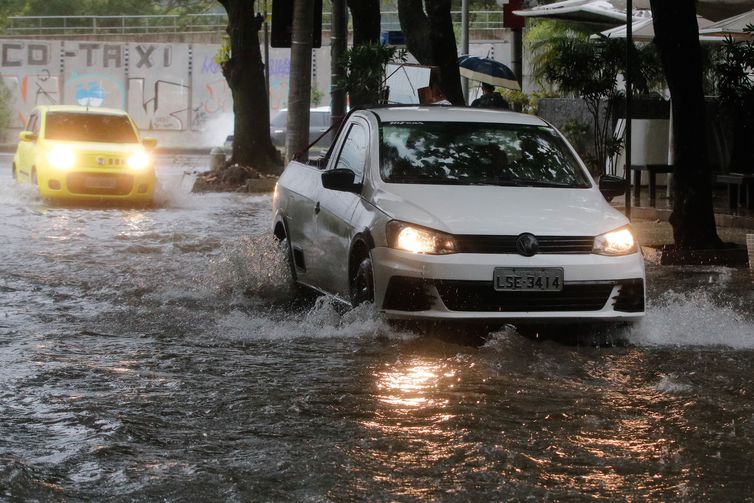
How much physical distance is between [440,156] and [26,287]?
3.99m

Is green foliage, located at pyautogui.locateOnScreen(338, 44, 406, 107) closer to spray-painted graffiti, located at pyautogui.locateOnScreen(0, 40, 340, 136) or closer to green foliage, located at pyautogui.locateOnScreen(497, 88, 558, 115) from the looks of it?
green foliage, located at pyautogui.locateOnScreen(497, 88, 558, 115)

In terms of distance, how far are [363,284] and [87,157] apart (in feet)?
42.8

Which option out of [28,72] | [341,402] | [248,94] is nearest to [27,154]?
[248,94]

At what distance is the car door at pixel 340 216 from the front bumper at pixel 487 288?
739 mm

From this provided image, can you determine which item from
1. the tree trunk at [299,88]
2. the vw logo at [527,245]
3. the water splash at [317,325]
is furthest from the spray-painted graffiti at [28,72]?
the vw logo at [527,245]

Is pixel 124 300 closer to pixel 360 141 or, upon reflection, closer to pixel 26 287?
pixel 26 287

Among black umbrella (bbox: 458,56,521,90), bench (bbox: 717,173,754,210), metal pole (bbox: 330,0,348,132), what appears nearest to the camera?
bench (bbox: 717,173,754,210)

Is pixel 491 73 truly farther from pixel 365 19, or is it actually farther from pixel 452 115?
pixel 452 115

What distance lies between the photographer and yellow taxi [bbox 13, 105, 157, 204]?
2088 cm

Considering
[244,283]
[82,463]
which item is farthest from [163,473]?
[244,283]

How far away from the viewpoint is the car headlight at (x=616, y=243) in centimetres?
830

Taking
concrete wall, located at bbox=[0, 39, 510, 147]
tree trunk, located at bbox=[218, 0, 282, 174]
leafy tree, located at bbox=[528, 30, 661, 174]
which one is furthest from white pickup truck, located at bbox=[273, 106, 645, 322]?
concrete wall, located at bbox=[0, 39, 510, 147]

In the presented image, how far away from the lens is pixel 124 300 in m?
10.6

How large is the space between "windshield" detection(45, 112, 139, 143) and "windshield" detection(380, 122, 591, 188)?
42.8 feet
